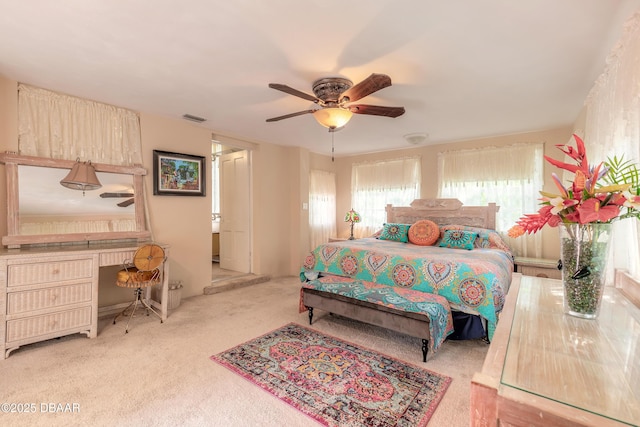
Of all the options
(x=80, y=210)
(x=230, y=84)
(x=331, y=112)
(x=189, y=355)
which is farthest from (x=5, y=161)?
(x=331, y=112)

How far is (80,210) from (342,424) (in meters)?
3.45

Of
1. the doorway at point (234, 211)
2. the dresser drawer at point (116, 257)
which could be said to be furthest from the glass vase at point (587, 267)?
the doorway at point (234, 211)

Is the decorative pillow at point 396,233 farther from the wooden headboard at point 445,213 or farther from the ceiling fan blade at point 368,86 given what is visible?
the ceiling fan blade at point 368,86

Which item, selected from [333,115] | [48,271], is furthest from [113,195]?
[333,115]

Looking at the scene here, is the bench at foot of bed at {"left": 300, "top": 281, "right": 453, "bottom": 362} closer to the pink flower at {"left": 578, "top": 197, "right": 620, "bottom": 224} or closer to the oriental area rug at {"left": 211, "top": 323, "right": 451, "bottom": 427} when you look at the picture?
the oriental area rug at {"left": 211, "top": 323, "right": 451, "bottom": 427}

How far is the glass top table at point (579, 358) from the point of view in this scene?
0.66 metres

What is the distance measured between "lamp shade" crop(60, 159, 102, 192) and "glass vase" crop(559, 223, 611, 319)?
4132mm

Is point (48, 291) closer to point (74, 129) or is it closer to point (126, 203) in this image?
point (126, 203)

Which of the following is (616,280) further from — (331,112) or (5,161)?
(5,161)

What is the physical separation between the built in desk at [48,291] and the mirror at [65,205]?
0.65 feet

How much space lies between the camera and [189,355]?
2492 millimetres

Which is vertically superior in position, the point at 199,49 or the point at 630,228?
the point at 199,49

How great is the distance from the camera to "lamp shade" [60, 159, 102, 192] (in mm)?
3122

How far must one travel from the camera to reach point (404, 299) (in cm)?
261
